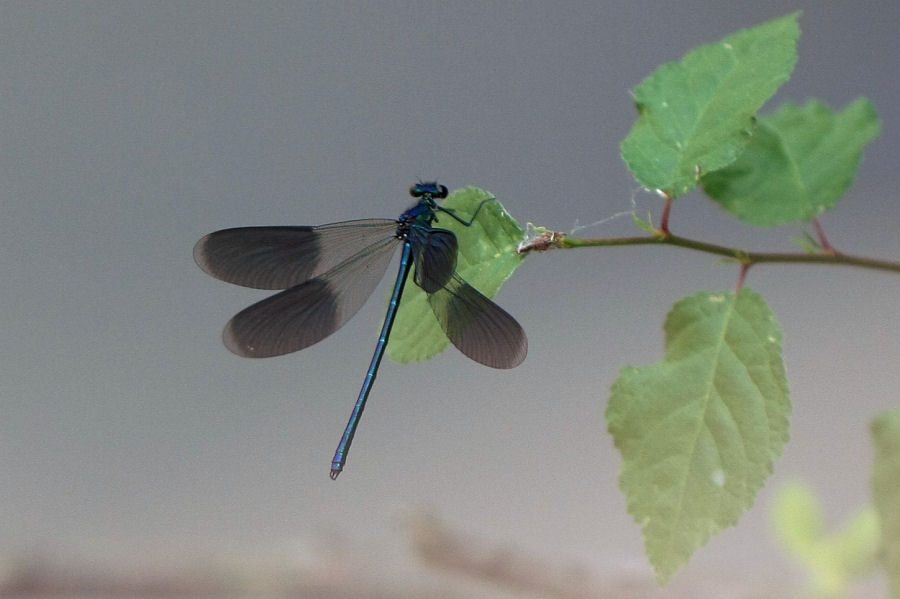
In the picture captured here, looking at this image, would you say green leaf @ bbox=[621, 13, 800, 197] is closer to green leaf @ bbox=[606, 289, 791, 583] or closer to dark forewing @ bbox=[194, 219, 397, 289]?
green leaf @ bbox=[606, 289, 791, 583]

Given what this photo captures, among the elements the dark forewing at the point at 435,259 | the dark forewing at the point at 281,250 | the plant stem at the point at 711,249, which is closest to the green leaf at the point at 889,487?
the plant stem at the point at 711,249

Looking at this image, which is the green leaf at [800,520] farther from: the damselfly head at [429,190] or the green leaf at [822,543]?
the damselfly head at [429,190]

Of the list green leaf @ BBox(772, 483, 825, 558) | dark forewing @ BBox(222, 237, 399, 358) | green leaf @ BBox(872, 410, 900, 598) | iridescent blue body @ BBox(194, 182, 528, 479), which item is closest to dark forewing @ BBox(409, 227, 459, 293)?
iridescent blue body @ BBox(194, 182, 528, 479)

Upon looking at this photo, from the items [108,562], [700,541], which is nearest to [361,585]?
[108,562]

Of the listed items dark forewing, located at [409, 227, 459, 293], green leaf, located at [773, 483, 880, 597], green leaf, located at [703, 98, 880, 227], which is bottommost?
green leaf, located at [773, 483, 880, 597]

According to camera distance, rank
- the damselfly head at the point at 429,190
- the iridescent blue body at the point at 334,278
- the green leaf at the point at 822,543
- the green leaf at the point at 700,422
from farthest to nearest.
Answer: the green leaf at the point at 822,543, the damselfly head at the point at 429,190, the iridescent blue body at the point at 334,278, the green leaf at the point at 700,422

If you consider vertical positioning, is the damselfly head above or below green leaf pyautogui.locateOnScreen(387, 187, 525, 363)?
above
